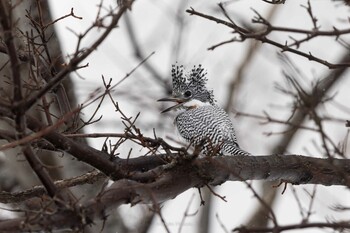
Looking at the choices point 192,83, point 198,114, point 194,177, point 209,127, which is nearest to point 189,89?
point 192,83

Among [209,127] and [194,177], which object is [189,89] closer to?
[209,127]

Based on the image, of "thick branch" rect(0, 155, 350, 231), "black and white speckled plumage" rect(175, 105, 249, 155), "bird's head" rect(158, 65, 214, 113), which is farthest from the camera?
"bird's head" rect(158, 65, 214, 113)

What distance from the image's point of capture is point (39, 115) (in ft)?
18.0

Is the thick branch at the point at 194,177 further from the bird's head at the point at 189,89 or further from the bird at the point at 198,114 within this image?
the bird's head at the point at 189,89

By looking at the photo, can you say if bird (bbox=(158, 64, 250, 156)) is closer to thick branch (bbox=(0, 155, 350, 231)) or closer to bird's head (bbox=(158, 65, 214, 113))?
bird's head (bbox=(158, 65, 214, 113))

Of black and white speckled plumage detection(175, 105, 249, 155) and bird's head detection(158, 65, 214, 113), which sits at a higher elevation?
bird's head detection(158, 65, 214, 113)

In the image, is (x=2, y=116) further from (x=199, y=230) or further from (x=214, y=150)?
(x=199, y=230)

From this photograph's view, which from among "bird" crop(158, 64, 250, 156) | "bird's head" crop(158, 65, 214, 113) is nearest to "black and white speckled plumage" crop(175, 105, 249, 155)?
"bird" crop(158, 64, 250, 156)

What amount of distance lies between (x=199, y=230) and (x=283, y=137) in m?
1.18

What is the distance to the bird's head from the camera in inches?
155

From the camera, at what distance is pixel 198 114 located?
12.0ft

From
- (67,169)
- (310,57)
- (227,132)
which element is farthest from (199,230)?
(310,57)

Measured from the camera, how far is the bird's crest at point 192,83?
4.02m

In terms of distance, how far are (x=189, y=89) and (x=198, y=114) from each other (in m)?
0.39
